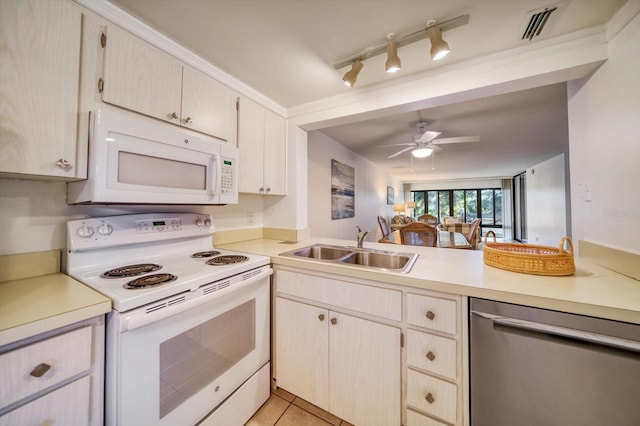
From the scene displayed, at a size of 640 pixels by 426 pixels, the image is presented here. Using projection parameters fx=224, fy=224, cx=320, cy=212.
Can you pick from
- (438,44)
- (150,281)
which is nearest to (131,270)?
(150,281)

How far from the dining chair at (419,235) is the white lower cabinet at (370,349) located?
69.7 inches

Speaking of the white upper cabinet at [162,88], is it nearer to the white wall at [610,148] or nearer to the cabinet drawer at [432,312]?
the cabinet drawer at [432,312]

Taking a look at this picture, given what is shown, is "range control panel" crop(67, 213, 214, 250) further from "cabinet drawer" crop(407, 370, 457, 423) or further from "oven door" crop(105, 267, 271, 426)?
"cabinet drawer" crop(407, 370, 457, 423)

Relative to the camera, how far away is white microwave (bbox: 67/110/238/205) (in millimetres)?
986

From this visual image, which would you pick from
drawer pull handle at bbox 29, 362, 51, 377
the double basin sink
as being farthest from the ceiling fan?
drawer pull handle at bbox 29, 362, 51, 377

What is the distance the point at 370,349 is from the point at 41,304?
1321mm

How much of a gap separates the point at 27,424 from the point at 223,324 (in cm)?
63

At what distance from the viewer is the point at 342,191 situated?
3723mm

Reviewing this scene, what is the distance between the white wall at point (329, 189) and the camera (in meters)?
2.99

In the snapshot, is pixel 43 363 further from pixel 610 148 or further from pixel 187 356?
pixel 610 148

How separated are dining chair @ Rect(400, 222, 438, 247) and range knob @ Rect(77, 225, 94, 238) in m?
2.74

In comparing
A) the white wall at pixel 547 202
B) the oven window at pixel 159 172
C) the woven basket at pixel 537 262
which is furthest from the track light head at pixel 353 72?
the white wall at pixel 547 202

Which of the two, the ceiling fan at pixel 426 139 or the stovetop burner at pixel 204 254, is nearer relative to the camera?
the stovetop burner at pixel 204 254

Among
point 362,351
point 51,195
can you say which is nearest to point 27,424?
point 51,195
